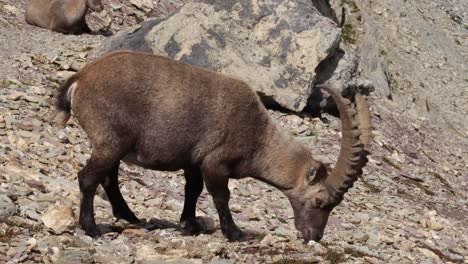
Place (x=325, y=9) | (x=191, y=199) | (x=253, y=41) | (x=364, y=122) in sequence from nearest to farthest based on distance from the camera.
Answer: (x=364, y=122)
(x=191, y=199)
(x=253, y=41)
(x=325, y=9)

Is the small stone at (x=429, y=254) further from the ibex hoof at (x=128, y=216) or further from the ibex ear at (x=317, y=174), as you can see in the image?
the ibex hoof at (x=128, y=216)

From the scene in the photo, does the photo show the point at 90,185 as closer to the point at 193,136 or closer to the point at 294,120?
the point at 193,136

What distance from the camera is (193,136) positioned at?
34.6 feet

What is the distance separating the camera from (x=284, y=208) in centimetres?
1505

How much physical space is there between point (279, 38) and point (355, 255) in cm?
1041

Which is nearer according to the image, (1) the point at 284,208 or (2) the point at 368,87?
(1) the point at 284,208

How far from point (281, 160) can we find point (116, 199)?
2.47 m

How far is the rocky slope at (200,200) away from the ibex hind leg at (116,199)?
0.22 meters

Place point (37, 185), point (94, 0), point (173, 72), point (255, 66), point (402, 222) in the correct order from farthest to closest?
point (94, 0) < point (255, 66) < point (402, 222) < point (37, 185) < point (173, 72)

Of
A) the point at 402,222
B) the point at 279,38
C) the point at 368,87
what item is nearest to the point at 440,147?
the point at 368,87

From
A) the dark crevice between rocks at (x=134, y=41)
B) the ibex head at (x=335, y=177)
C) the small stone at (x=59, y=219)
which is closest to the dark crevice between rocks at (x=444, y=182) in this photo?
the dark crevice between rocks at (x=134, y=41)

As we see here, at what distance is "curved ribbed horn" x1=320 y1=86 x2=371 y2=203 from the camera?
34.3 feet

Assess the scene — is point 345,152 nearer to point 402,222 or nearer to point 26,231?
point 26,231

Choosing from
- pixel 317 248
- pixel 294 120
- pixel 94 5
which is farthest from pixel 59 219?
pixel 94 5
